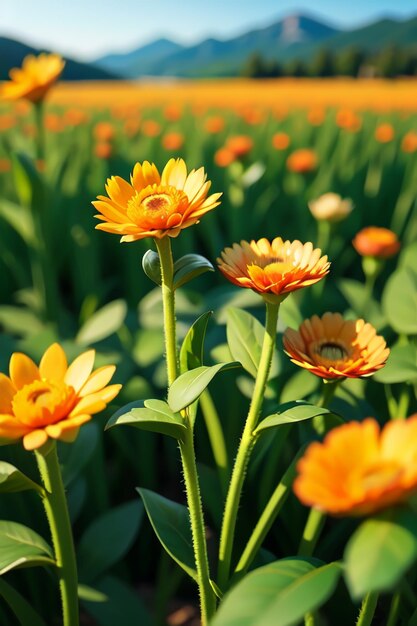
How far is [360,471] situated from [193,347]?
0.17 m

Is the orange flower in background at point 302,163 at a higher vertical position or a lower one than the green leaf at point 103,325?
higher

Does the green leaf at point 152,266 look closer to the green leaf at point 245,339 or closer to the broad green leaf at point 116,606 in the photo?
the green leaf at point 245,339

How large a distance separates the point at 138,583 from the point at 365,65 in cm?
1924

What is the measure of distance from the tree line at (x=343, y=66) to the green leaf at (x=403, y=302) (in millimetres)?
16194

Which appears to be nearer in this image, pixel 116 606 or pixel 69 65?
pixel 116 606

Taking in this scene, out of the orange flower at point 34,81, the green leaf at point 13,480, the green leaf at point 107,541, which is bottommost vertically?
the green leaf at point 107,541

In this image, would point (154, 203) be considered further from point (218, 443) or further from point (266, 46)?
point (266, 46)

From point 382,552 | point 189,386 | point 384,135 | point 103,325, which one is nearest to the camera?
point 382,552

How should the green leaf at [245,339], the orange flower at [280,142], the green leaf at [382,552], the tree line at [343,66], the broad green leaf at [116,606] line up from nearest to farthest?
the green leaf at [382,552] → the green leaf at [245,339] → the broad green leaf at [116,606] → the orange flower at [280,142] → the tree line at [343,66]

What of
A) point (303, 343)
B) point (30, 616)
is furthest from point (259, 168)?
point (30, 616)

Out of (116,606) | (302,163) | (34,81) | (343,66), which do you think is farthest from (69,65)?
(116,606)

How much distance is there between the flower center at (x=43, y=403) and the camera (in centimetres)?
28

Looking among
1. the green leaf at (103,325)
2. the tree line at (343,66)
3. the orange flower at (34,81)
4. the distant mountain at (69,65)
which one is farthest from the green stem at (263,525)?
the distant mountain at (69,65)

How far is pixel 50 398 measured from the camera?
0.29m
